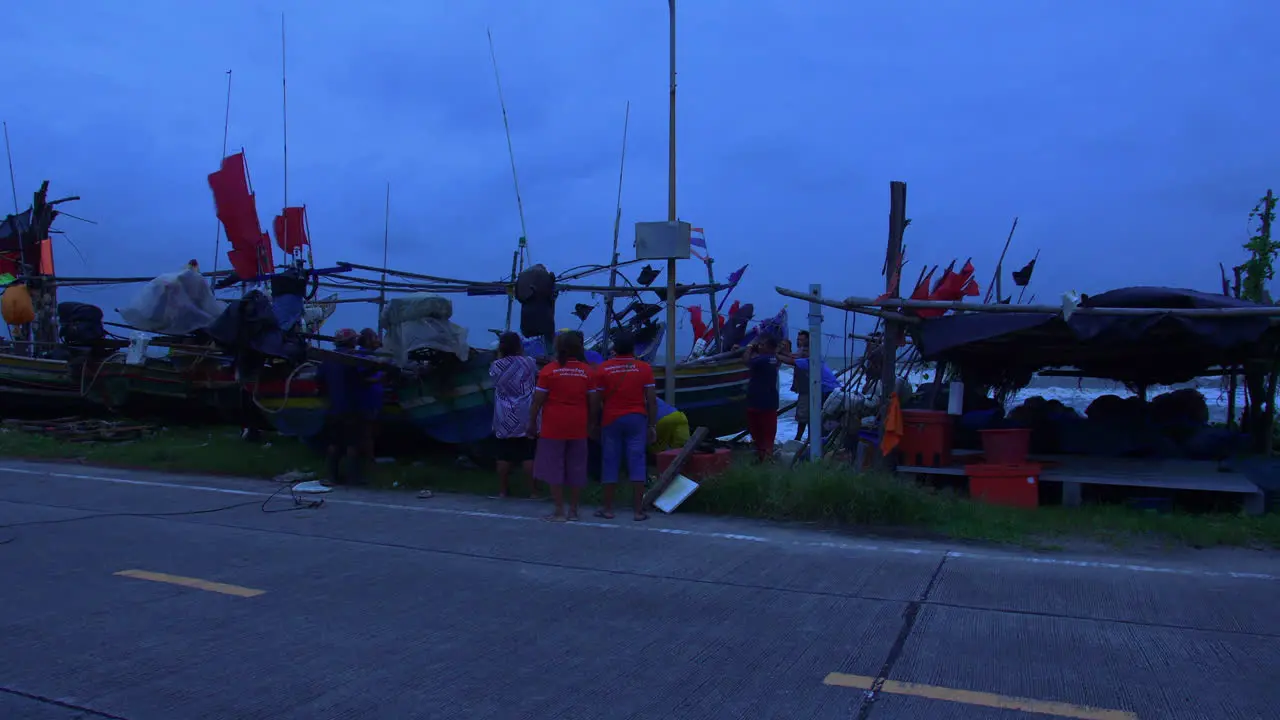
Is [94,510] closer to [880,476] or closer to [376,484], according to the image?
[376,484]

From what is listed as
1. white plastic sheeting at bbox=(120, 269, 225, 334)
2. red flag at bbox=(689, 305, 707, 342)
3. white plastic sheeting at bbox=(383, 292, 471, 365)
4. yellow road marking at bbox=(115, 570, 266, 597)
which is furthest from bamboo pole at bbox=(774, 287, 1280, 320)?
red flag at bbox=(689, 305, 707, 342)

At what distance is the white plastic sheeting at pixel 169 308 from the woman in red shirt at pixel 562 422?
5.39m

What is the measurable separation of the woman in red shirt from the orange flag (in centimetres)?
316

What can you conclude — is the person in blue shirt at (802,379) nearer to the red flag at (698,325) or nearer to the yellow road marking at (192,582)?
the red flag at (698,325)

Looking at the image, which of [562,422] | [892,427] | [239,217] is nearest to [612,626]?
[562,422]

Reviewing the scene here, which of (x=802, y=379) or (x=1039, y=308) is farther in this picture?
(x=802, y=379)

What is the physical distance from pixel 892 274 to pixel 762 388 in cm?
241

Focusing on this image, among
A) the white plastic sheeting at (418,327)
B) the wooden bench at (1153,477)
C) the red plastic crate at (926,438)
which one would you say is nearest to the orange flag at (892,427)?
the red plastic crate at (926,438)

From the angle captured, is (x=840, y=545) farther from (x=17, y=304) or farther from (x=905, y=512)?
(x=17, y=304)

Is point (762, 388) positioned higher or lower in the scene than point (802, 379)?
lower

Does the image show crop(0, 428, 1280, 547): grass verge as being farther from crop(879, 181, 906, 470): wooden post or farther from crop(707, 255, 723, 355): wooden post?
crop(707, 255, 723, 355): wooden post

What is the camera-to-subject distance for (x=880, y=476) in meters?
9.06

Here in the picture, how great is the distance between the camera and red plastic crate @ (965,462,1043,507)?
9.29m

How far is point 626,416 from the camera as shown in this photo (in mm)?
9086
